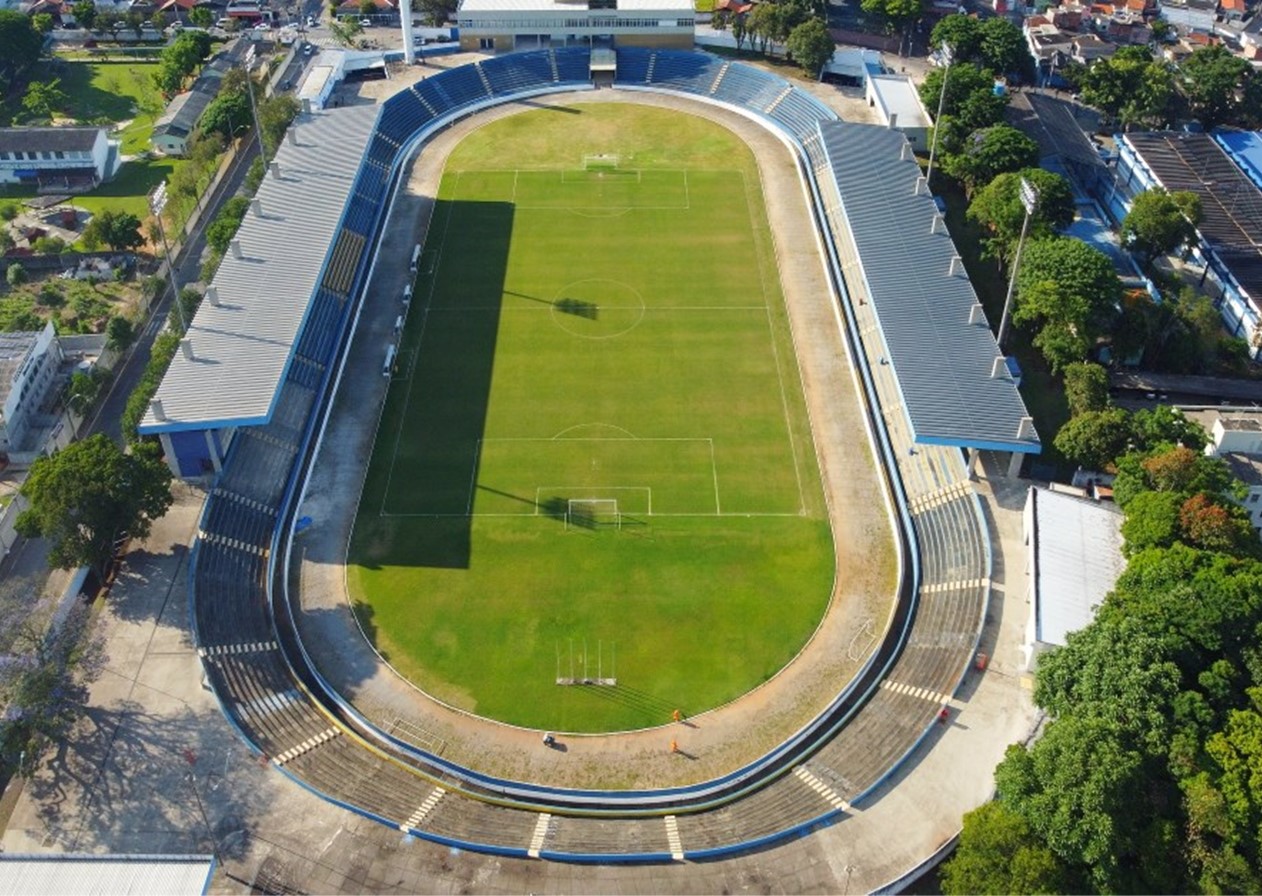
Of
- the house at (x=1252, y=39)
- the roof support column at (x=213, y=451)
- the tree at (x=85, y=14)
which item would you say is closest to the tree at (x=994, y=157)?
the house at (x=1252, y=39)

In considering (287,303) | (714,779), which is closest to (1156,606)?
(714,779)

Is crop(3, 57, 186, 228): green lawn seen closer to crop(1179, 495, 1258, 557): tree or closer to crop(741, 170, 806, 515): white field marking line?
crop(741, 170, 806, 515): white field marking line

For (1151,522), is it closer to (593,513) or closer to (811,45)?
(593,513)

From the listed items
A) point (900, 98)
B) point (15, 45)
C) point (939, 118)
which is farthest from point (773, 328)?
point (15, 45)

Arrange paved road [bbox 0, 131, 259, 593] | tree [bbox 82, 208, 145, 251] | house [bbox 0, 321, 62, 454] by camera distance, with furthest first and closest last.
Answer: tree [bbox 82, 208, 145, 251] < house [bbox 0, 321, 62, 454] < paved road [bbox 0, 131, 259, 593]

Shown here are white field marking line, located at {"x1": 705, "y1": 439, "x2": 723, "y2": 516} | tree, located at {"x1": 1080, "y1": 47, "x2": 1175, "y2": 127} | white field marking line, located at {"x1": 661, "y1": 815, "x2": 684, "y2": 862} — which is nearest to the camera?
white field marking line, located at {"x1": 661, "y1": 815, "x2": 684, "y2": 862}

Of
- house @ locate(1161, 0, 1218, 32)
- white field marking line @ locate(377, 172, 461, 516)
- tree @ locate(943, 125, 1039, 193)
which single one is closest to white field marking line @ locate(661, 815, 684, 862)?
white field marking line @ locate(377, 172, 461, 516)

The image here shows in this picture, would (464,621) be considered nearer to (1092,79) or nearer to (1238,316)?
(1238,316)
